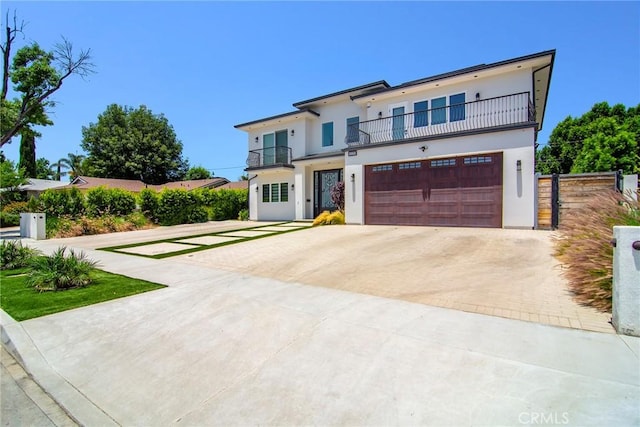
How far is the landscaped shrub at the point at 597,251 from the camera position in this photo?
13.7 ft

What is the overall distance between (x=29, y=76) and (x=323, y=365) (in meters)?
24.6

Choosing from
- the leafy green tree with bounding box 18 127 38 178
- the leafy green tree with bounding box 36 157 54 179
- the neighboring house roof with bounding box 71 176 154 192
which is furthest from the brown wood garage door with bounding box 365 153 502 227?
the leafy green tree with bounding box 36 157 54 179

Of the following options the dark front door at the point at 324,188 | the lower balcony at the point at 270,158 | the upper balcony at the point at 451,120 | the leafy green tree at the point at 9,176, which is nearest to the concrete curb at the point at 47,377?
the upper balcony at the point at 451,120

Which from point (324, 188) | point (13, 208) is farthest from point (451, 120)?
point (13, 208)

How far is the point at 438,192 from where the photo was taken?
44.0ft

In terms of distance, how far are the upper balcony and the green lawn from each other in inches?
487

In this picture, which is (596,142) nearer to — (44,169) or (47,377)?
(47,377)

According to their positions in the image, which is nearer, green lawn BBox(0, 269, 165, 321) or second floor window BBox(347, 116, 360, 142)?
green lawn BBox(0, 269, 165, 321)

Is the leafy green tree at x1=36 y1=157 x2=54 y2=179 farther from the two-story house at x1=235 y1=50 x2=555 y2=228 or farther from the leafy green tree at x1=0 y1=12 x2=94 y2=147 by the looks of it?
the two-story house at x1=235 y1=50 x2=555 y2=228

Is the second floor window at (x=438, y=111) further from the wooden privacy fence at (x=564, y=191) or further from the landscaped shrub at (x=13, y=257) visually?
the landscaped shrub at (x=13, y=257)

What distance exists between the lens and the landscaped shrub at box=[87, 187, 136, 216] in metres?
17.0

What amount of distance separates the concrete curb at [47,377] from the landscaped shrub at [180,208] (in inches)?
620

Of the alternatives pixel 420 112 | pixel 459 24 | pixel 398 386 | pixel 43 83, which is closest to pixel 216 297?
pixel 398 386

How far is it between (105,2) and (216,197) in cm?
1307
